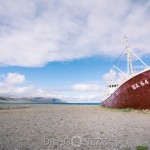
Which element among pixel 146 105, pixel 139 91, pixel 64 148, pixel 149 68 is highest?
pixel 149 68

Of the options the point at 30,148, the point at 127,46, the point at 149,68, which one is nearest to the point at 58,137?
the point at 30,148

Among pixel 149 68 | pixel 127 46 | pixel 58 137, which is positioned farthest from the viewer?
pixel 127 46

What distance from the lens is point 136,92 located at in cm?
3005

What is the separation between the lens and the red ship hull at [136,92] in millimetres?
28625

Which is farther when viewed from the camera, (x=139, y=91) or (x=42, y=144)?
(x=139, y=91)

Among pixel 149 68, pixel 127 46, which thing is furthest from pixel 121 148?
pixel 127 46

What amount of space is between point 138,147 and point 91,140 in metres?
2.49

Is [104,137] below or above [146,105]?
below

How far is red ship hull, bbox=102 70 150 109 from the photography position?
28.6m

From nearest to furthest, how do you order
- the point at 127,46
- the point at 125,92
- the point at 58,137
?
the point at 58,137
the point at 125,92
the point at 127,46

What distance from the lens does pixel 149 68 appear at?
92.6ft

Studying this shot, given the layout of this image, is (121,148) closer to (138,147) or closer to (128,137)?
(138,147)

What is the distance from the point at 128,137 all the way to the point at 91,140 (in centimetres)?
212

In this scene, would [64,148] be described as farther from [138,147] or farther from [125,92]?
[125,92]
